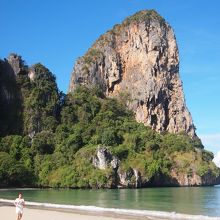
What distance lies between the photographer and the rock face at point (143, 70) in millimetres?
137875

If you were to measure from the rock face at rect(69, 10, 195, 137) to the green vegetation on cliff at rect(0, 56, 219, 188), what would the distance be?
12.8m

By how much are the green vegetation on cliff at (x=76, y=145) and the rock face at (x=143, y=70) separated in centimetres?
1284

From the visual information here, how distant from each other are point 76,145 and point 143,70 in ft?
158

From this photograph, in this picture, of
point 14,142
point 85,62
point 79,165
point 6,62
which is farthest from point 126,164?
point 85,62

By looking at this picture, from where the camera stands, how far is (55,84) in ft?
390

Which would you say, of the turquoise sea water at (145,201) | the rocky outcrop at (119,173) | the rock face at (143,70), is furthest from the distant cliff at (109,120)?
the turquoise sea water at (145,201)

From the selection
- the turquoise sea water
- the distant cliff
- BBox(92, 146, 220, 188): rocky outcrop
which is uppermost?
the distant cliff

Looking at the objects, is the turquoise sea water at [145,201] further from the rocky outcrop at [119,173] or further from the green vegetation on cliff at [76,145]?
the rocky outcrop at [119,173]

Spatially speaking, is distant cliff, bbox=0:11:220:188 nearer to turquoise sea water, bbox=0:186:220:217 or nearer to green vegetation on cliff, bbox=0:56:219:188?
green vegetation on cliff, bbox=0:56:219:188

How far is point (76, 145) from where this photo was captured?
337 feet

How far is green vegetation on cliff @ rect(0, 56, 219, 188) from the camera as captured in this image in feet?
301

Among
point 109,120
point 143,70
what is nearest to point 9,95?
point 109,120

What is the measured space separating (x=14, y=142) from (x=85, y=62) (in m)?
52.1

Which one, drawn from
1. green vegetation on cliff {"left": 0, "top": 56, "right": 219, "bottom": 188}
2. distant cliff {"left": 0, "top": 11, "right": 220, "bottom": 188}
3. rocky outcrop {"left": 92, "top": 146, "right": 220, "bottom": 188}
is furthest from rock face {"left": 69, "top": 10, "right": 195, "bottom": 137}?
rocky outcrop {"left": 92, "top": 146, "right": 220, "bottom": 188}
